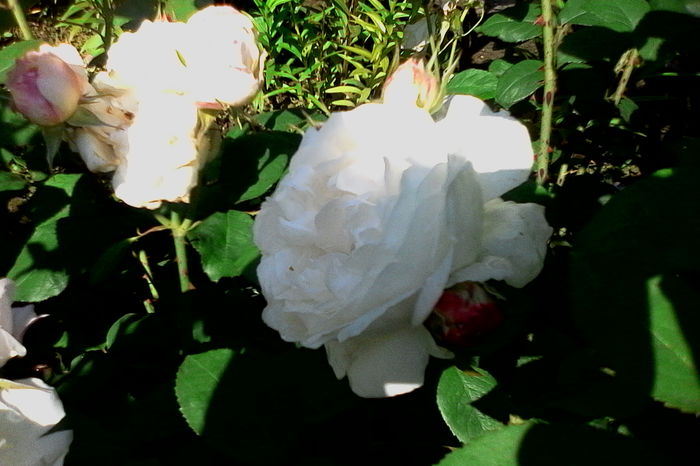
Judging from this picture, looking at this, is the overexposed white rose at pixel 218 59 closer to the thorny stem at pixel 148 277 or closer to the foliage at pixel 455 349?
the foliage at pixel 455 349

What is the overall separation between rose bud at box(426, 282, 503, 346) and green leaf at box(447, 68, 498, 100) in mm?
557

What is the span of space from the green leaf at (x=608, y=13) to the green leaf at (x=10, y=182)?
0.81 m

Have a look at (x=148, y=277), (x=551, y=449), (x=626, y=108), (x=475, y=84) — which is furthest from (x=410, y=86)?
(x=148, y=277)

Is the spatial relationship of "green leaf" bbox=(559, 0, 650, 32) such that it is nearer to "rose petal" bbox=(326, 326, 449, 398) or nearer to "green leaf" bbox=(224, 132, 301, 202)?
"green leaf" bbox=(224, 132, 301, 202)

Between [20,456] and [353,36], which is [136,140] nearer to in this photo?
[20,456]

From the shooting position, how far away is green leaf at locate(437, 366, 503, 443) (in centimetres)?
60

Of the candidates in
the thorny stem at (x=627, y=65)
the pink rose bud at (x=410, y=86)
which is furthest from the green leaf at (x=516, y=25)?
the pink rose bud at (x=410, y=86)

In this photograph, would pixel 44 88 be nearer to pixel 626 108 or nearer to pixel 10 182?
pixel 10 182

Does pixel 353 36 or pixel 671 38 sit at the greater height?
pixel 671 38

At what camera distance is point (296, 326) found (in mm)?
572

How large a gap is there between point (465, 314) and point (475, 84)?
0.61m

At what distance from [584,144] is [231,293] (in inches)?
26.6

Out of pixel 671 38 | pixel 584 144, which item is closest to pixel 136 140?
A: pixel 671 38

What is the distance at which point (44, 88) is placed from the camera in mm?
687
